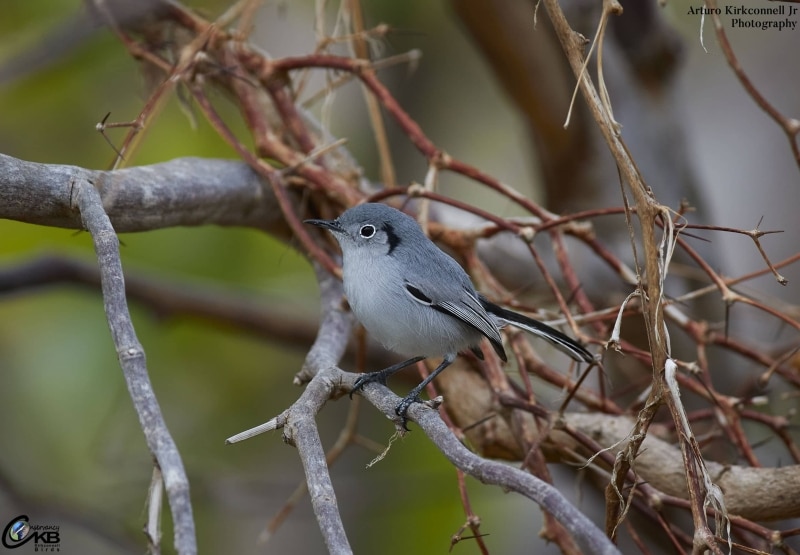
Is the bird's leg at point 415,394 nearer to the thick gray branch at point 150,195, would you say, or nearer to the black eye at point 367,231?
the black eye at point 367,231

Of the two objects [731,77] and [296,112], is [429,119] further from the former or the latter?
[296,112]

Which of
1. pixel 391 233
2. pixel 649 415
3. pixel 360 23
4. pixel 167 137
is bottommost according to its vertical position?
pixel 649 415

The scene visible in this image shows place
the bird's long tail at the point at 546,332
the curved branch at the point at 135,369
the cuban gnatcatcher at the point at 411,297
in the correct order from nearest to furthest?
1. the curved branch at the point at 135,369
2. the bird's long tail at the point at 546,332
3. the cuban gnatcatcher at the point at 411,297

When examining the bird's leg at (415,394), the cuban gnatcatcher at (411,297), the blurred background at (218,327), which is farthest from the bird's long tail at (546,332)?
the blurred background at (218,327)

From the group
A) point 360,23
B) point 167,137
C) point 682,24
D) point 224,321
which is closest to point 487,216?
point 360,23

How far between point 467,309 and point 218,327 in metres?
1.94

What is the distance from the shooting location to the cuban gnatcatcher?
7.44ft

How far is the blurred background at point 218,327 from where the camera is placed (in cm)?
380

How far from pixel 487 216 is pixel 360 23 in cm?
102

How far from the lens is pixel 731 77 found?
18.4 ft

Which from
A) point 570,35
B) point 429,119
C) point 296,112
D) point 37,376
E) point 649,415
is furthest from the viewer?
point 429,119

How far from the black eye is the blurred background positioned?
0.84 meters

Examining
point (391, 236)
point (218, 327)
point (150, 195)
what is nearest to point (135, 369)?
point (150, 195)

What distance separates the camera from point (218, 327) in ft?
12.8
